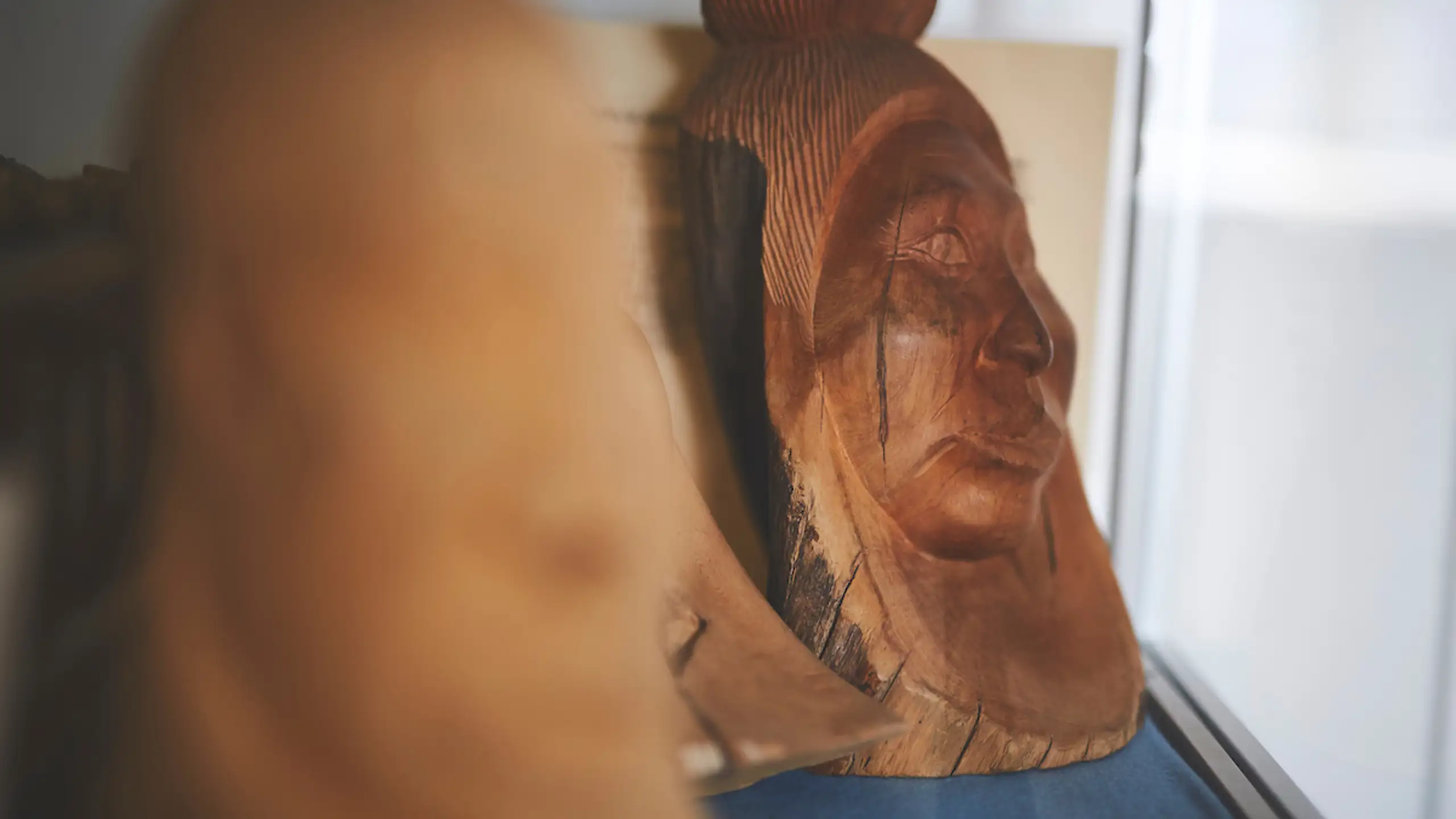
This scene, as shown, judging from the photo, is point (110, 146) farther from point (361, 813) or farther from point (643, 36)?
point (643, 36)

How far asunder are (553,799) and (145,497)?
0.44ft

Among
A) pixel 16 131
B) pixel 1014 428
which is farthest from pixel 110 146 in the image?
pixel 1014 428

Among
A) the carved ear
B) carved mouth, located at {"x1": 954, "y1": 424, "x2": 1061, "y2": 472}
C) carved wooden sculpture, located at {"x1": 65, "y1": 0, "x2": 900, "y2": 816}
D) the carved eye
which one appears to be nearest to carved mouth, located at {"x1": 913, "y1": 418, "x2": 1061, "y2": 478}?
carved mouth, located at {"x1": 954, "y1": 424, "x2": 1061, "y2": 472}

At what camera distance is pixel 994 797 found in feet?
2.04

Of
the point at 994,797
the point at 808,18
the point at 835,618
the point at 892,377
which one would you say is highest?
the point at 808,18

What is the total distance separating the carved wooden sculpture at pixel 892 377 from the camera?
63 cm

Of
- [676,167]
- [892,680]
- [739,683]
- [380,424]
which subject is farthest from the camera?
[676,167]

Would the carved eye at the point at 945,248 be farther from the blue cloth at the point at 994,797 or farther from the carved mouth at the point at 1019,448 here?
the blue cloth at the point at 994,797

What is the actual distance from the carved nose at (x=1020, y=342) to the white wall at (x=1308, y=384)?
14.4 inches

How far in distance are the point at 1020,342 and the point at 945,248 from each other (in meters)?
0.09

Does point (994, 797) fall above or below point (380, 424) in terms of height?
below

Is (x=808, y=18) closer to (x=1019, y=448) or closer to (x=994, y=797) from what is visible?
(x=1019, y=448)

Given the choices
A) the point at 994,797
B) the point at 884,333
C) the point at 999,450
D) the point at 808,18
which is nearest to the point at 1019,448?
the point at 999,450

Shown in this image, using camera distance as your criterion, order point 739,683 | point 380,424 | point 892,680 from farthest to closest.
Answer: point 892,680 < point 739,683 < point 380,424
